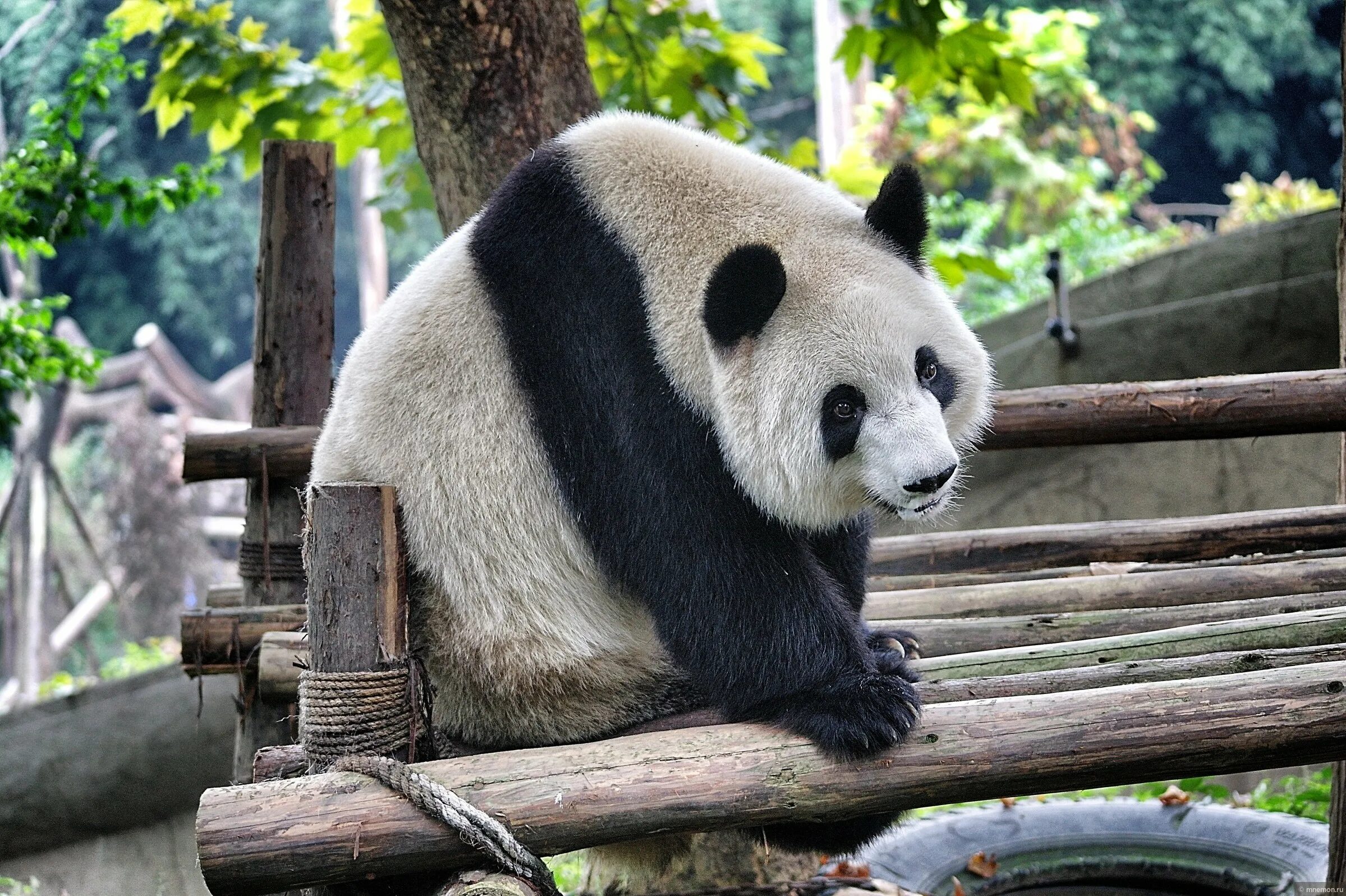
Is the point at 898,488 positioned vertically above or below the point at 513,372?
below

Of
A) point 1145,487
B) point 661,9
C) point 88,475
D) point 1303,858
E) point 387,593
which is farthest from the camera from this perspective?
point 88,475

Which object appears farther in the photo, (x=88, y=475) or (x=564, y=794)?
(x=88, y=475)

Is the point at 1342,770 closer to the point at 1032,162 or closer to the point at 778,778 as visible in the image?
the point at 778,778

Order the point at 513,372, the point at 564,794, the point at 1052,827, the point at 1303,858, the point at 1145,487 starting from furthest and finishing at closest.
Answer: the point at 1145,487 < the point at 1052,827 < the point at 1303,858 < the point at 513,372 < the point at 564,794

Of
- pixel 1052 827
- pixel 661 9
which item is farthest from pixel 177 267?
pixel 1052 827

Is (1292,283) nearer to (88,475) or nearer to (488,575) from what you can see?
(488,575)

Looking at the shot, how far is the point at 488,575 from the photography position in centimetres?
245

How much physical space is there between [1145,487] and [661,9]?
4352 millimetres

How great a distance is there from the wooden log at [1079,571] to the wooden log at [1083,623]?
0.28 m

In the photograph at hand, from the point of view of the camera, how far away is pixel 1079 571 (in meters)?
3.39

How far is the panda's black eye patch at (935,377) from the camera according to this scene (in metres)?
2.43

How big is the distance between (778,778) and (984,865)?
1.83 m

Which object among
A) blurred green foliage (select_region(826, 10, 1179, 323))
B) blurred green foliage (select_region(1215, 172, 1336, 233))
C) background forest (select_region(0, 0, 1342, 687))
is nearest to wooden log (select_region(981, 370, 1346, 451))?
background forest (select_region(0, 0, 1342, 687))

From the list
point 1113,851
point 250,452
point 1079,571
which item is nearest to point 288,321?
point 250,452
